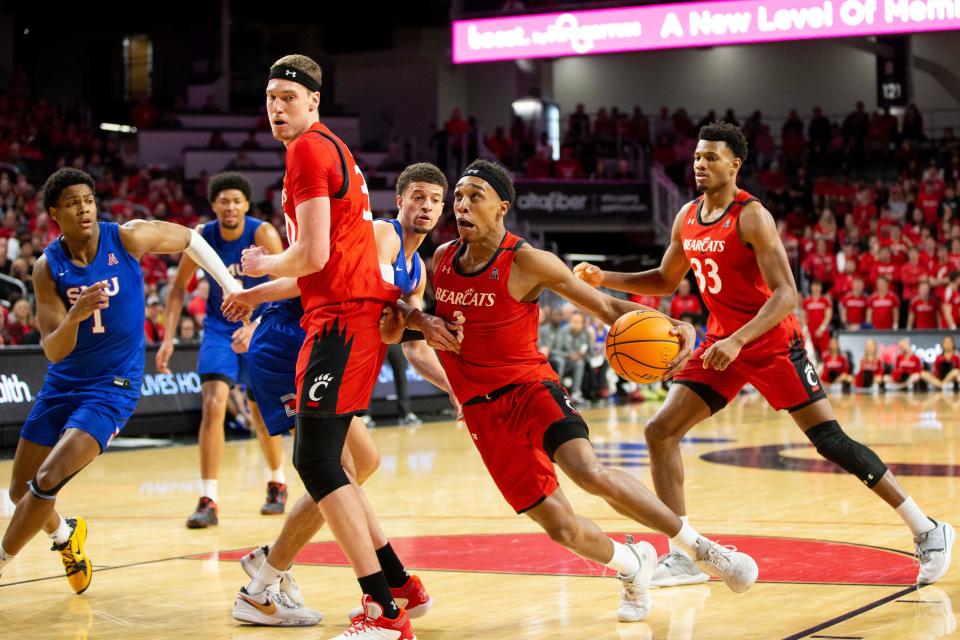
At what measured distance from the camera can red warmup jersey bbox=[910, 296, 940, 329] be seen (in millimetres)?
20906

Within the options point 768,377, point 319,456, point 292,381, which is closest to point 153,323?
point 292,381

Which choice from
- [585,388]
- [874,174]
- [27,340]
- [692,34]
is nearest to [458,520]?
[27,340]

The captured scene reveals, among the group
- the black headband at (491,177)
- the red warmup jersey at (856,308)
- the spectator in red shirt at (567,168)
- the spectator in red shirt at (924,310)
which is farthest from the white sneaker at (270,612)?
the spectator in red shirt at (567,168)

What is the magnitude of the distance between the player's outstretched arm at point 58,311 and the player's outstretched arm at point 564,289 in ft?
6.08

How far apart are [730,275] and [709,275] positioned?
0.11m

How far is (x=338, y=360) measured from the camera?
4.86 m

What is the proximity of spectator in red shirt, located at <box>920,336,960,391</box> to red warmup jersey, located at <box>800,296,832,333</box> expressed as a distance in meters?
1.85

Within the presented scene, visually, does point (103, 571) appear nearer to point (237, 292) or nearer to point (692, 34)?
point (237, 292)

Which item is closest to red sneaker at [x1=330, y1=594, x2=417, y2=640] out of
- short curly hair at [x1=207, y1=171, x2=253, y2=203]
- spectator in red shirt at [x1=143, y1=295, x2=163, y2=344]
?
short curly hair at [x1=207, y1=171, x2=253, y2=203]

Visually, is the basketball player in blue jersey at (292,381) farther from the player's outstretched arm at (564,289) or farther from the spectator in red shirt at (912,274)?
the spectator in red shirt at (912,274)

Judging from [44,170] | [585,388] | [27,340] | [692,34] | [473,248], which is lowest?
[585,388]

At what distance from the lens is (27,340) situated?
1373 centimetres

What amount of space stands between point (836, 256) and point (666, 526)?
1911 cm

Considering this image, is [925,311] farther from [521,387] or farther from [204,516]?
[521,387]
